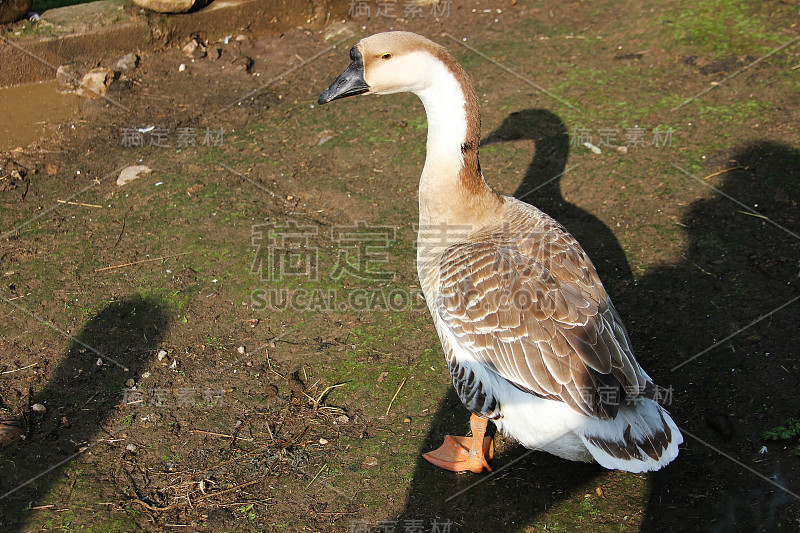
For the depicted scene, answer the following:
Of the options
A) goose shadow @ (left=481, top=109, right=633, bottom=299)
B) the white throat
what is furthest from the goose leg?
goose shadow @ (left=481, top=109, right=633, bottom=299)

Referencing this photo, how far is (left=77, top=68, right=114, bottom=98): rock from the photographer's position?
642cm

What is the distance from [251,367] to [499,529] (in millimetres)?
1757

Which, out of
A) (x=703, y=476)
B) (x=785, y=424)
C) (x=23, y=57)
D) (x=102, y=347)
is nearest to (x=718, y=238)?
(x=785, y=424)

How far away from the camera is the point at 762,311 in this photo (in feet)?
12.8

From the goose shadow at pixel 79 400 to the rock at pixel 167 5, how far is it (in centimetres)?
383

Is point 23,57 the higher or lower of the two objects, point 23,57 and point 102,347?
the higher

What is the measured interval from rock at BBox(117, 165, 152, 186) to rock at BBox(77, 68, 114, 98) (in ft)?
4.55

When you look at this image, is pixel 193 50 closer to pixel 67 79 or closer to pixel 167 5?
pixel 167 5

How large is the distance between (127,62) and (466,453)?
5.55 m

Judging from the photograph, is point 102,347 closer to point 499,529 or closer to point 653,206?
point 499,529

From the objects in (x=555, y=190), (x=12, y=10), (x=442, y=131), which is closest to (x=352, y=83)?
(x=442, y=131)

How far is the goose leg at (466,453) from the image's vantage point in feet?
10.7

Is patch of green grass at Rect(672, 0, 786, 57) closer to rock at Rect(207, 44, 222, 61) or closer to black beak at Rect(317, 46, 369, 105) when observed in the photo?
black beak at Rect(317, 46, 369, 105)

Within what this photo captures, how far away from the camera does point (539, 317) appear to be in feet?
9.87
